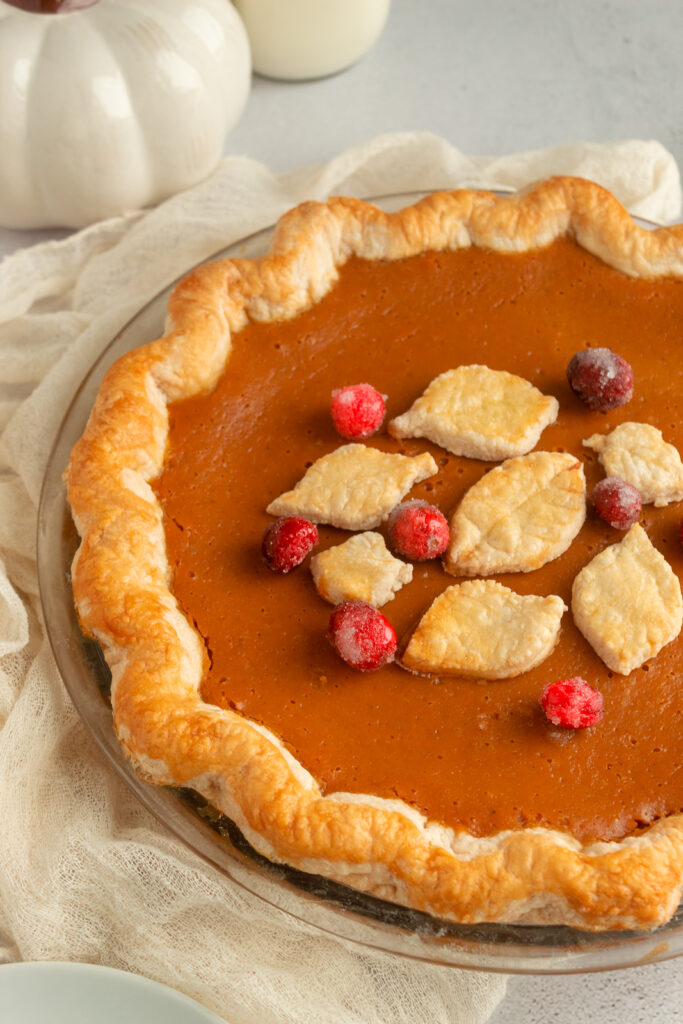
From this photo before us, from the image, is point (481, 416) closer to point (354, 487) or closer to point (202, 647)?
point (354, 487)

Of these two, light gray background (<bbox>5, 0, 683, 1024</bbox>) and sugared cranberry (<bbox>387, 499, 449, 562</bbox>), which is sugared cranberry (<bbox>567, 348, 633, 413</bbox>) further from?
light gray background (<bbox>5, 0, 683, 1024</bbox>)

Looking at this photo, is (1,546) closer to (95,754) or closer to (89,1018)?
(95,754)

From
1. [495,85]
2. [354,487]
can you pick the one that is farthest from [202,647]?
[495,85]

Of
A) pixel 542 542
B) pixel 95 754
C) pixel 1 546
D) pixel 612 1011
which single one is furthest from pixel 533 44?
pixel 612 1011

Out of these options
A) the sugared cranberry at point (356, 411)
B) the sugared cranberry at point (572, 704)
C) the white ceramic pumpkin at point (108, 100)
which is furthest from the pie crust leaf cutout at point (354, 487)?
the white ceramic pumpkin at point (108, 100)

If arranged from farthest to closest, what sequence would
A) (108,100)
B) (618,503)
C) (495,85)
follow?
(495,85) < (108,100) < (618,503)

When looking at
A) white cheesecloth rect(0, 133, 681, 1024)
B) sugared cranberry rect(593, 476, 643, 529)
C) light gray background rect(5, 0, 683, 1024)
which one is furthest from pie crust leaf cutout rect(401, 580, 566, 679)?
light gray background rect(5, 0, 683, 1024)
